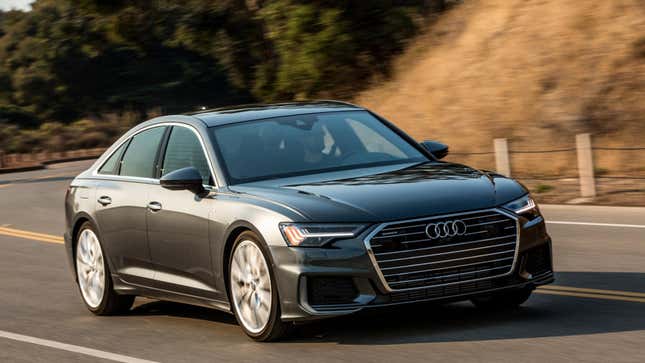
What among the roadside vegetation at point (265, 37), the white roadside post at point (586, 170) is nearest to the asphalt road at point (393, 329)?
the white roadside post at point (586, 170)

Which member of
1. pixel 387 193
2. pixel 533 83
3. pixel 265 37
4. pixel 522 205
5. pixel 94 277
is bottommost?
pixel 533 83

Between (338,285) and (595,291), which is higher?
(338,285)

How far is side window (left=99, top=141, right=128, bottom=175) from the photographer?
10203 mm

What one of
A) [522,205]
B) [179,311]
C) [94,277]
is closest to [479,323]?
[522,205]

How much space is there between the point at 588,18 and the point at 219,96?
52.2m

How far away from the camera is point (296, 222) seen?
7512mm

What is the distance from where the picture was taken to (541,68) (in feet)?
84.9

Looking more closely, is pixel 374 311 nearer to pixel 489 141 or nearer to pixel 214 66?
pixel 489 141

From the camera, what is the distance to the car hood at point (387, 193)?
745 centimetres

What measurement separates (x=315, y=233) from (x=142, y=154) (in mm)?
2770

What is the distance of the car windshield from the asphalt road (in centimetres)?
106

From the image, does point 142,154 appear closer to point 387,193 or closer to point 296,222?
point 296,222

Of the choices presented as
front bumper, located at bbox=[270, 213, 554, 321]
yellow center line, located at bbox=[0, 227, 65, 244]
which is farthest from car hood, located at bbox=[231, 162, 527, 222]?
yellow center line, located at bbox=[0, 227, 65, 244]

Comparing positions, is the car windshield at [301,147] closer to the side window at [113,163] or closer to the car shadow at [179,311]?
the car shadow at [179,311]
